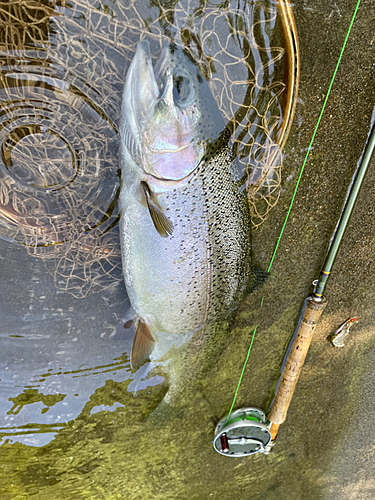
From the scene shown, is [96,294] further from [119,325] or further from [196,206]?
[196,206]

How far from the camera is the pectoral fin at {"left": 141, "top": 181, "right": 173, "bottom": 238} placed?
2.80 ft

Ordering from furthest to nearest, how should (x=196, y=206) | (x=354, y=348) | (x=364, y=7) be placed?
(x=354, y=348) → (x=364, y=7) → (x=196, y=206)

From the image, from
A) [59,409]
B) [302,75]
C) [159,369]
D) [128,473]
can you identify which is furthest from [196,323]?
[302,75]

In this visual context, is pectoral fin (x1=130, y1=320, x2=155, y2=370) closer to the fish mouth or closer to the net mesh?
the net mesh

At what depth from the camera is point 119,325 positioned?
1.09 m

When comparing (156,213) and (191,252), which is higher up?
(156,213)

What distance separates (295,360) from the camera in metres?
1.25

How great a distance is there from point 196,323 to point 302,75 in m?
0.95

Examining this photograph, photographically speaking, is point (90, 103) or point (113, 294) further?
point (113, 294)

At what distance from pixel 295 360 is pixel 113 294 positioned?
0.83 metres

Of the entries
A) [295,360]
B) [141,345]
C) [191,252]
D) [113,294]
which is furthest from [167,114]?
[295,360]

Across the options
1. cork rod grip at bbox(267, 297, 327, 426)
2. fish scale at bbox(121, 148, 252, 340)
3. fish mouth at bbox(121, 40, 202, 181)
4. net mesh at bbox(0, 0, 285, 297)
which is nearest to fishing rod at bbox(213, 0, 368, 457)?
cork rod grip at bbox(267, 297, 327, 426)

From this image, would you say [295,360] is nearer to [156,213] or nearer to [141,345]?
[141,345]

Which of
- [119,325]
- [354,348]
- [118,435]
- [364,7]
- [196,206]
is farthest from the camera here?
[354,348]
